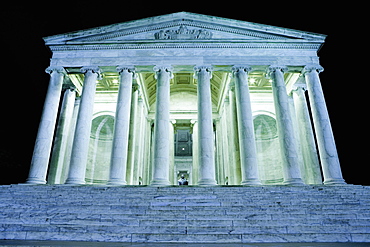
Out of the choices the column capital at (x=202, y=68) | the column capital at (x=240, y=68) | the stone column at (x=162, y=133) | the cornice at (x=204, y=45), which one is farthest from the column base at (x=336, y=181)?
the column capital at (x=202, y=68)

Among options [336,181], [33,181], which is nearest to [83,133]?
[33,181]

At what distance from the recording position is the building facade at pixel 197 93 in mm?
29516

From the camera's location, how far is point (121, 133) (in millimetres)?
30578

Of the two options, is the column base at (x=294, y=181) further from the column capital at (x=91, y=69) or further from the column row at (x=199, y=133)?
the column capital at (x=91, y=69)

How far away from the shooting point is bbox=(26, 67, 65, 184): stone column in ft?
95.9

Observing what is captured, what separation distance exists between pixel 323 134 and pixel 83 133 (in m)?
28.8

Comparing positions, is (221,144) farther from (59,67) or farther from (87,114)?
(59,67)

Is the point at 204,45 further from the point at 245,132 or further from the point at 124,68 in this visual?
the point at 245,132

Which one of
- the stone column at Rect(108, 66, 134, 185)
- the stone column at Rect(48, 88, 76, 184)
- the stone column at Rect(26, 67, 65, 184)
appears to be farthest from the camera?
the stone column at Rect(48, 88, 76, 184)

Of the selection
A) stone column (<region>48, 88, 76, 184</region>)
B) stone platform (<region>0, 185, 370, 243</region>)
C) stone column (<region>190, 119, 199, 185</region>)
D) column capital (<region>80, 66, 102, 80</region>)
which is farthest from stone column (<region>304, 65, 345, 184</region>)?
stone column (<region>48, 88, 76, 184</region>)

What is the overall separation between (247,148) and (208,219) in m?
14.7

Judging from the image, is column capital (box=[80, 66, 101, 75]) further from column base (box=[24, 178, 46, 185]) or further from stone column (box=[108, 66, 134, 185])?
column base (box=[24, 178, 46, 185])

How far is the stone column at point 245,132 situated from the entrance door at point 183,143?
3775 cm

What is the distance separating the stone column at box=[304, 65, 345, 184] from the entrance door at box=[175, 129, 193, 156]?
40.4 meters
